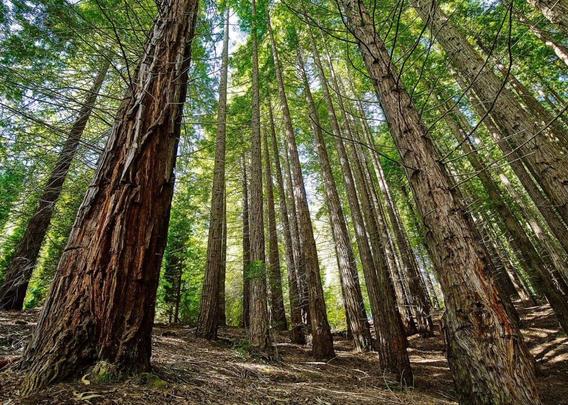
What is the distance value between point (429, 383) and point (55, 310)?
650 cm

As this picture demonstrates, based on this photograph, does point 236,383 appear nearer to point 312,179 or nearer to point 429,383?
point 429,383

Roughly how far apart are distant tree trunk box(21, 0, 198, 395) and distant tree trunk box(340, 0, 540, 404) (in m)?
2.13

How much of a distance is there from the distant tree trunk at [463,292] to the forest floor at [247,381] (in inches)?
56.2

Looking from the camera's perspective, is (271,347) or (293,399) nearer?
(293,399)

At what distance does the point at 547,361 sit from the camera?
7.20 metres

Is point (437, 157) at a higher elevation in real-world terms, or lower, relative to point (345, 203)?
lower

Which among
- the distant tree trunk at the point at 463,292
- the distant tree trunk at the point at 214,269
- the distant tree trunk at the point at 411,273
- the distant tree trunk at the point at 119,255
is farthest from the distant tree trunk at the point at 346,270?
the distant tree trunk at the point at 119,255

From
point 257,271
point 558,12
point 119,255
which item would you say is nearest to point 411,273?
point 257,271

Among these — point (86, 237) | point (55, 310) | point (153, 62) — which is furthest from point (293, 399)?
point (153, 62)

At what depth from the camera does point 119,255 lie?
197 cm

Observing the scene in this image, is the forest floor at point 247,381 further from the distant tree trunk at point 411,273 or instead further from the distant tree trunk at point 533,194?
the distant tree trunk at point 533,194

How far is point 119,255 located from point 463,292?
2.39m

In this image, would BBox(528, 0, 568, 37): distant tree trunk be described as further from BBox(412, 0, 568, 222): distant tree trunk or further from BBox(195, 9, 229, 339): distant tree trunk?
BBox(195, 9, 229, 339): distant tree trunk

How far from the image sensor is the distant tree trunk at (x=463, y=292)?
1709mm
